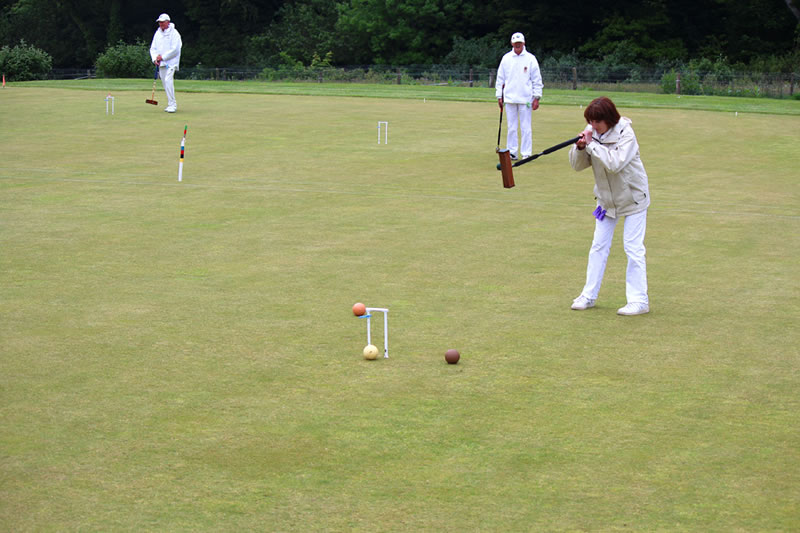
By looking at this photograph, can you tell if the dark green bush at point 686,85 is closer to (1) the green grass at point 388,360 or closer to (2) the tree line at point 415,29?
(2) the tree line at point 415,29

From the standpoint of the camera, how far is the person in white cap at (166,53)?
2630 centimetres

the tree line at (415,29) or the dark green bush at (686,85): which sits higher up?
the tree line at (415,29)

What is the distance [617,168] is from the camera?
344 inches

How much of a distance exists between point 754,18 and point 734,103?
106 feet

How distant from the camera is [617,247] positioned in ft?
39.1

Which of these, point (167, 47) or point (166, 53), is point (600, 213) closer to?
point (166, 53)

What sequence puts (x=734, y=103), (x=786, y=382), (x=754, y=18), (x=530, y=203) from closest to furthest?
(x=786, y=382) → (x=530, y=203) → (x=734, y=103) → (x=754, y=18)

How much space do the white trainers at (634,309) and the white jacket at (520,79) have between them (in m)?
10.2

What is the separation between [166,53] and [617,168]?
19899 mm

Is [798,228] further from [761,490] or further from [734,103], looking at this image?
[734,103]

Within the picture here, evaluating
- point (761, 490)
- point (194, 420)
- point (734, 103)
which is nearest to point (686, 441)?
point (761, 490)

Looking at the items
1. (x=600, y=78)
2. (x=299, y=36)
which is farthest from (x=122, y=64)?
(x=299, y=36)

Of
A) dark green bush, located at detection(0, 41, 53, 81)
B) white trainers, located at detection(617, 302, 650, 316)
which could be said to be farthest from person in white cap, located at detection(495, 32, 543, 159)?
dark green bush, located at detection(0, 41, 53, 81)

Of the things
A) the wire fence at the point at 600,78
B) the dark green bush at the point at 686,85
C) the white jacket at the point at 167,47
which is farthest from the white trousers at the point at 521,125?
the dark green bush at the point at 686,85
